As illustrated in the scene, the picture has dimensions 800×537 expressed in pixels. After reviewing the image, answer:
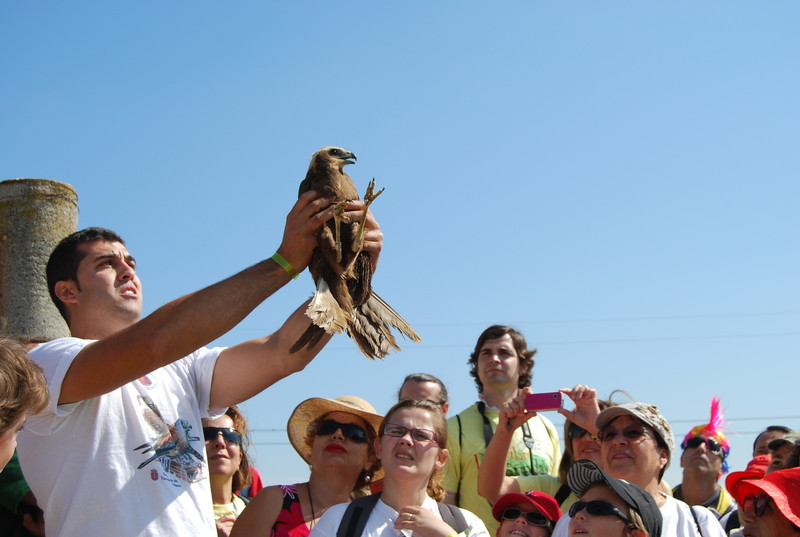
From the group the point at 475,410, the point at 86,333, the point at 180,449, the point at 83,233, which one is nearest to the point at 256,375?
the point at 180,449

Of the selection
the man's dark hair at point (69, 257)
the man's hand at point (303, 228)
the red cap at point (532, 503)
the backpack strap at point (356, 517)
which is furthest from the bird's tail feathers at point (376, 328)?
the red cap at point (532, 503)

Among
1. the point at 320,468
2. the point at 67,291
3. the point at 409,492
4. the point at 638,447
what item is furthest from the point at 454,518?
the point at 67,291

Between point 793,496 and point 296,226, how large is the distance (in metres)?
2.46

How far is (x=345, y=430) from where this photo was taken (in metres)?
4.25

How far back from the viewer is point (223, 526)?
430cm

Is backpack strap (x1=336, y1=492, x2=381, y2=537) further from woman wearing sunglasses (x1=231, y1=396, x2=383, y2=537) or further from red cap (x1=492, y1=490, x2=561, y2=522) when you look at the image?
red cap (x1=492, y1=490, x2=561, y2=522)

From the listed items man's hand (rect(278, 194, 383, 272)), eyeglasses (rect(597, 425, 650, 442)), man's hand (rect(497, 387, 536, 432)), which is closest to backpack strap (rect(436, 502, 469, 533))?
man's hand (rect(497, 387, 536, 432))

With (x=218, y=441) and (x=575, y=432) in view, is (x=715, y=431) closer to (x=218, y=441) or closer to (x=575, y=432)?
(x=575, y=432)

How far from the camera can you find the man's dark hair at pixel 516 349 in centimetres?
517

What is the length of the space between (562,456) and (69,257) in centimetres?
294

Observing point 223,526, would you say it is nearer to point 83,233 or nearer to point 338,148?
point 83,233

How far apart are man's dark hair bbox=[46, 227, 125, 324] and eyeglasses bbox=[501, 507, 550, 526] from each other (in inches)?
87.7

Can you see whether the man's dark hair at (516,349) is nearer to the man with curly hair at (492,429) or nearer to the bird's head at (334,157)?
the man with curly hair at (492,429)

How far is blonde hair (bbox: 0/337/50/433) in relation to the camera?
Answer: 208cm
